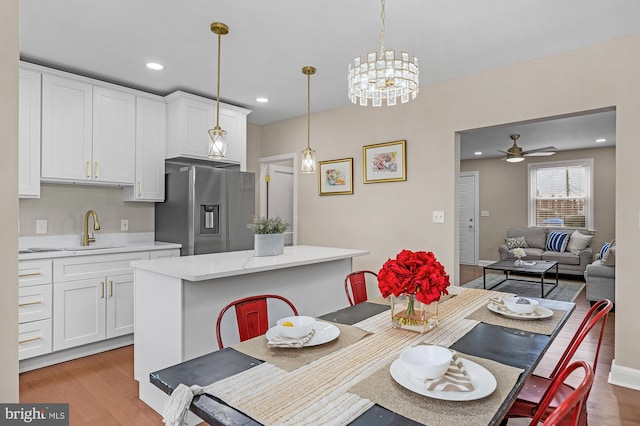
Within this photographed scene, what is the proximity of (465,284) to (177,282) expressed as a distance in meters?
5.14

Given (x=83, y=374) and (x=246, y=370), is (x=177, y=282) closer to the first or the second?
(x=246, y=370)

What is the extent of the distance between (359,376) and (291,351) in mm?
290

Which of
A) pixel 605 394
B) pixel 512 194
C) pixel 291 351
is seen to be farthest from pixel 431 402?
pixel 512 194

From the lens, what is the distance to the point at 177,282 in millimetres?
2104

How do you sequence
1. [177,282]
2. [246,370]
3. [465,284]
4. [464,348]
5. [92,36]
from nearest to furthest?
[246,370]
[464,348]
[177,282]
[92,36]
[465,284]

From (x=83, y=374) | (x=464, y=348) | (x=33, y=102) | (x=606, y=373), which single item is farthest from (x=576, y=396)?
(x=33, y=102)

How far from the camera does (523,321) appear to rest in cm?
168

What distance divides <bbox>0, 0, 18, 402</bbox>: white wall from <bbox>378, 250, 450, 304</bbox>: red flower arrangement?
1.19 metres

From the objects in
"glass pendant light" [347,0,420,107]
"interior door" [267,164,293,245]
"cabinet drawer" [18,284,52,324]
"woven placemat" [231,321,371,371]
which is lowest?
"cabinet drawer" [18,284,52,324]

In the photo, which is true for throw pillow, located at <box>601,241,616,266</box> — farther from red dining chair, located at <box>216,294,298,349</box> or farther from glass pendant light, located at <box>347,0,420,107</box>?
red dining chair, located at <box>216,294,298,349</box>

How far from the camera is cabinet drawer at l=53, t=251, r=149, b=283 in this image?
296 centimetres

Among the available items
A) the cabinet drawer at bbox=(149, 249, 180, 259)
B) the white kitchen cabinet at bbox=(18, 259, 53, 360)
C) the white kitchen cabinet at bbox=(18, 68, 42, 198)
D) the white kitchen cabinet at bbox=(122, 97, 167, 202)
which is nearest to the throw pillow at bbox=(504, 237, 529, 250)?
the cabinet drawer at bbox=(149, 249, 180, 259)

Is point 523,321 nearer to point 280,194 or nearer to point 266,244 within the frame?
point 266,244

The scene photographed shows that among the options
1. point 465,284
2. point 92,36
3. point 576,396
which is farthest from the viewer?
point 465,284
